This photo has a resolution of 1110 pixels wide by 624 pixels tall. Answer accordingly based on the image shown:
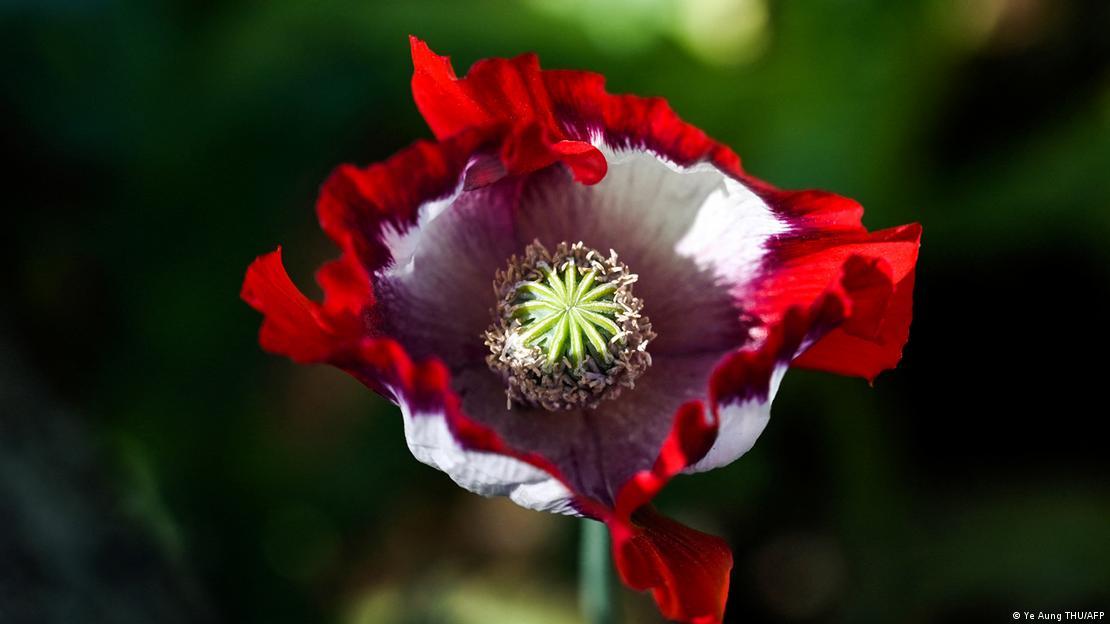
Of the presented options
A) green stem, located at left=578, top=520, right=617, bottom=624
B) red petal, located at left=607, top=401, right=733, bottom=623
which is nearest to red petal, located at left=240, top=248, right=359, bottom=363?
red petal, located at left=607, top=401, right=733, bottom=623

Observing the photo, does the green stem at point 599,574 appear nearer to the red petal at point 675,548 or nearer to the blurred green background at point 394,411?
the red petal at point 675,548

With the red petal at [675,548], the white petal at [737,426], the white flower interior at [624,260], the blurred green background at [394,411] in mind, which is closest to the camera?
→ the red petal at [675,548]

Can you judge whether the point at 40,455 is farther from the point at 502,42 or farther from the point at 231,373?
the point at 502,42

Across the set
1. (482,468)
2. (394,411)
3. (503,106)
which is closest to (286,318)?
(482,468)

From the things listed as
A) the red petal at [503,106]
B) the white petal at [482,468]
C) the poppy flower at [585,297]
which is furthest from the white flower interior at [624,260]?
the white petal at [482,468]

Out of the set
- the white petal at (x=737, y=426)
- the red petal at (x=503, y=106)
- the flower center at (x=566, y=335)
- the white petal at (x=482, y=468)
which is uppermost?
the red petal at (x=503, y=106)

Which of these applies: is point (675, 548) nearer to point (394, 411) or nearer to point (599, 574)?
point (599, 574)

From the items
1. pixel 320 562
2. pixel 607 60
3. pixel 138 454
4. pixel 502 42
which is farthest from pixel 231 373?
pixel 607 60
